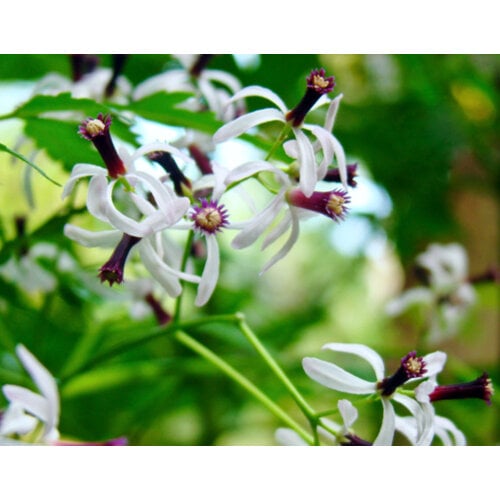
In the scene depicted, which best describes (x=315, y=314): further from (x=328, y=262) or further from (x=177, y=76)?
(x=328, y=262)

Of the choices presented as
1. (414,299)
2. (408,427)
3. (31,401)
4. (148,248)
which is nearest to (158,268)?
(148,248)

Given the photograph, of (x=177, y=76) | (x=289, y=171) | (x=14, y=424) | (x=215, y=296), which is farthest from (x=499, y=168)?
(x=14, y=424)

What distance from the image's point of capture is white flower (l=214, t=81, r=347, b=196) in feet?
1.83

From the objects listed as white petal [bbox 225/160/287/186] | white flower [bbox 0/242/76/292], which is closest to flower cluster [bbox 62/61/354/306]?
white petal [bbox 225/160/287/186]

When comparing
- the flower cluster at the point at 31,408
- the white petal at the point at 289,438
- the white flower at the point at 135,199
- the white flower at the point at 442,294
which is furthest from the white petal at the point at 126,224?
the white flower at the point at 442,294

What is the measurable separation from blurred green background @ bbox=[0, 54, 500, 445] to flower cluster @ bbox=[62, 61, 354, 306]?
43mm

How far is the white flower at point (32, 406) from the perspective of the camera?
1.76 ft

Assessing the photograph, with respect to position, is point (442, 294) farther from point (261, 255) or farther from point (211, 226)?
point (261, 255)

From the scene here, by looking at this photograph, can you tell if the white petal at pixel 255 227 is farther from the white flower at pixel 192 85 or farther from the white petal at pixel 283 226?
the white flower at pixel 192 85

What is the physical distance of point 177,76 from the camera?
31.8 inches

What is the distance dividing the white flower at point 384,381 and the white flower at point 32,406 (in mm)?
180

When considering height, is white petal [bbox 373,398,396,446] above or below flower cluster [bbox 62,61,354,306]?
below

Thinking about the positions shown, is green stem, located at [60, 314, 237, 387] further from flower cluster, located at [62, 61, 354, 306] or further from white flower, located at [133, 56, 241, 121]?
white flower, located at [133, 56, 241, 121]
